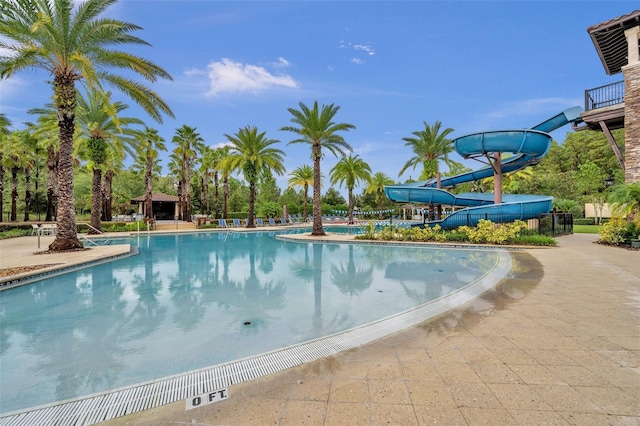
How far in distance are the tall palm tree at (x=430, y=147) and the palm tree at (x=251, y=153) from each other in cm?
1213

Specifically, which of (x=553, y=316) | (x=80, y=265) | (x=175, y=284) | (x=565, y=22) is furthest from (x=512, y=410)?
(x=565, y=22)

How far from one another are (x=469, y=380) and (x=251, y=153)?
25.3 m

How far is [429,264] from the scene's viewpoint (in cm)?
1002

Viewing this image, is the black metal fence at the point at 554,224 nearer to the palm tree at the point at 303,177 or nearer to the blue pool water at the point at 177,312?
the blue pool water at the point at 177,312

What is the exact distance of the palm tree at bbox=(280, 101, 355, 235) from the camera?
65.2ft

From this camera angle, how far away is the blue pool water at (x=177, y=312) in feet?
11.6

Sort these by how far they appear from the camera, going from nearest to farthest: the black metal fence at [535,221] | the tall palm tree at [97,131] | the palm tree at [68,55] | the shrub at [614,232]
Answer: the palm tree at [68,55] → the shrub at [614,232] → the black metal fence at [535,221] → the tall palm tree at [97,131]

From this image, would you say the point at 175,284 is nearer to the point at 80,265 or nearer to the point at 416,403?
the point at 80,265

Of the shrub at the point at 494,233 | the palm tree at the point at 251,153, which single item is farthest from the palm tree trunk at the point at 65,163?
the shrub at the point at 494,233

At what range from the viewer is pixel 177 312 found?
5.60 m

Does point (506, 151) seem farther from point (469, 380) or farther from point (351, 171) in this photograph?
point (351, 171)

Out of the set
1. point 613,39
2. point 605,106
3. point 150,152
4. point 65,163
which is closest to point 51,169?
point 150,152

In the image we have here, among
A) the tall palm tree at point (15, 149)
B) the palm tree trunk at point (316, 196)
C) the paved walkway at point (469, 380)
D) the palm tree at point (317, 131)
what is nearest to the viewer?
the paved walkway at point (469, 380)

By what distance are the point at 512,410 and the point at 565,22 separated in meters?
22.5
